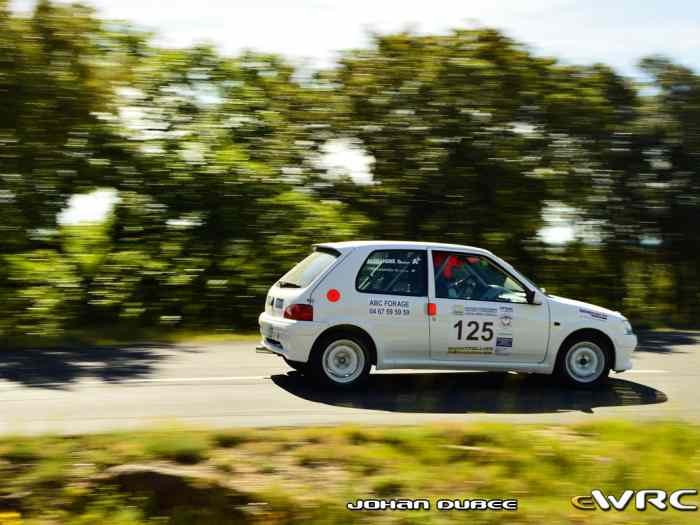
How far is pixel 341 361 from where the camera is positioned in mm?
11172

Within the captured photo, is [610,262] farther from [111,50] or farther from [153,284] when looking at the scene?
[111,50]

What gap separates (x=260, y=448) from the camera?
855 centimetres

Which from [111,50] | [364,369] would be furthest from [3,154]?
[364,369]

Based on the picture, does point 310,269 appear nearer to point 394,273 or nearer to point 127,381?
point 394,273

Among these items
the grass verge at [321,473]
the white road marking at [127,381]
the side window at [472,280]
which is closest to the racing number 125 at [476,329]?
the side window at [472,280]

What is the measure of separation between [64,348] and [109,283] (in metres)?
5.49

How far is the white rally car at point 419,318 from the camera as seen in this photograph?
36.2 ft

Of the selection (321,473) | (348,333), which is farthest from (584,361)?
(321,473)

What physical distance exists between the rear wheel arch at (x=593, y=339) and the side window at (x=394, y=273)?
1.80 metres

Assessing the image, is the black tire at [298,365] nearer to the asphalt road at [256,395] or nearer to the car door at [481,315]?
the asphalt road at [256,395]

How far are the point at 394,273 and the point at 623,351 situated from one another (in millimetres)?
2927

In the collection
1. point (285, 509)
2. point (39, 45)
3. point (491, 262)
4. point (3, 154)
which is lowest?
point (285, 509)

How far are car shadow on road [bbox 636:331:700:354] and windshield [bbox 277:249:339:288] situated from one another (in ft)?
20.4

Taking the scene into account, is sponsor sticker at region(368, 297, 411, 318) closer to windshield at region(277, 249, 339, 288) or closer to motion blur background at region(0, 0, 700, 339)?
windshield at region(277, 249, 339, 288)
